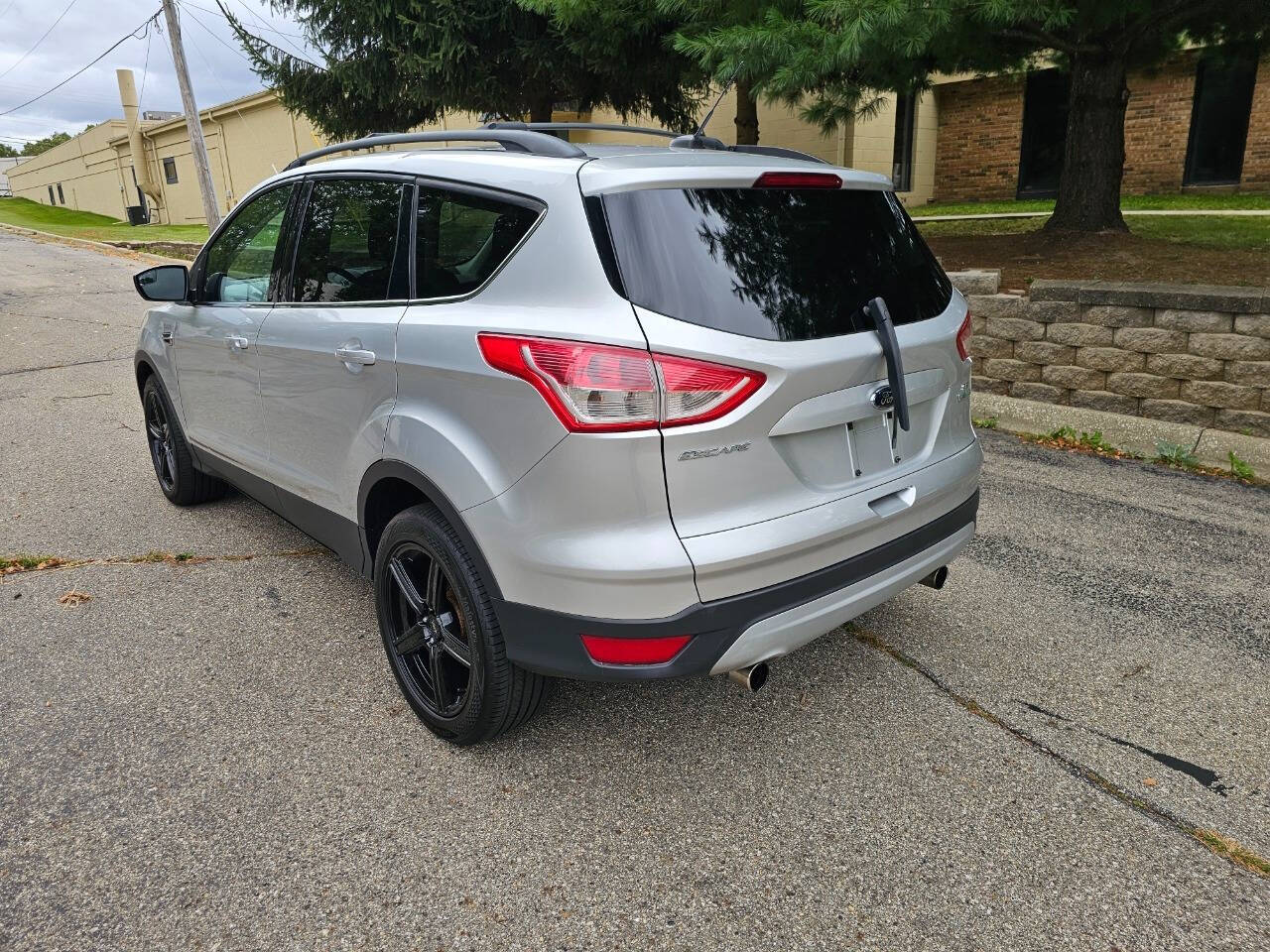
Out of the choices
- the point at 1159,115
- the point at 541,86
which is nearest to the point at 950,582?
the point at 541,86

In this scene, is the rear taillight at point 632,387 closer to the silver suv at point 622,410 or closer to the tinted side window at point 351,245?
the silver suv at point 622,410

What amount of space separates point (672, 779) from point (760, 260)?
1.56m

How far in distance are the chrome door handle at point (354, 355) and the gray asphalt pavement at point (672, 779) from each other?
119 centimetres

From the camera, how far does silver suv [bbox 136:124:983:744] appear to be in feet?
7.50

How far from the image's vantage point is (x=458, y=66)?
13.8 meters

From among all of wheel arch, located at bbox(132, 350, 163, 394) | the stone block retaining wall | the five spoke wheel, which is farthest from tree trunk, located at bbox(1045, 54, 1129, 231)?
the five spoke wheel

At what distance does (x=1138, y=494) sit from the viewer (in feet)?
16.9

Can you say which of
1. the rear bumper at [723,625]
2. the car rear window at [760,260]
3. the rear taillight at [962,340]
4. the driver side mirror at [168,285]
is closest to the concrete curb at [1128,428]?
the rear taillight at [962,340]

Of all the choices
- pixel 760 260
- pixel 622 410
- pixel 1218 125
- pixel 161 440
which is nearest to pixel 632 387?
pixel 622 410

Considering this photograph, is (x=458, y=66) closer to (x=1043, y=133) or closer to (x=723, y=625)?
(x=1043, y=133)

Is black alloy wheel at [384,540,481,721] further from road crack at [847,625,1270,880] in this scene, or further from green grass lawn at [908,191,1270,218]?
green grass lawn at [908,191,1270,218]

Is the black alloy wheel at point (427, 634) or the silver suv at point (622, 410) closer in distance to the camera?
the silver suv at point (622, 410)

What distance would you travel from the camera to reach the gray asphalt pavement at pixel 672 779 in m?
2.26

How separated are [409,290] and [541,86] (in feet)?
43.2
